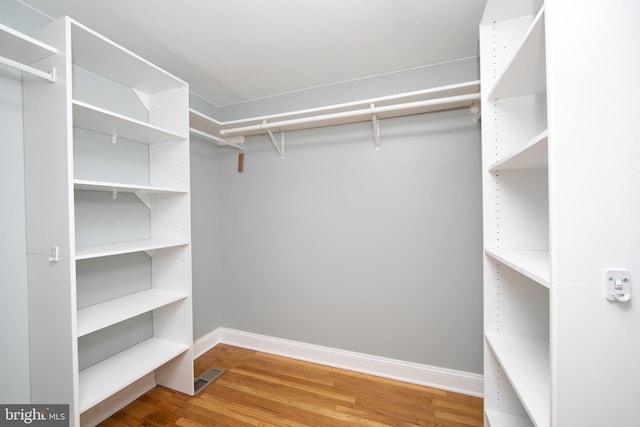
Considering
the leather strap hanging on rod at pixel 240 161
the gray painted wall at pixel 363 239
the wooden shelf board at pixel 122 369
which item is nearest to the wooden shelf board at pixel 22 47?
the gray painted wall at pixel 363 239

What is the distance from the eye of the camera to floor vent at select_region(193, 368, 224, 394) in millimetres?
1874

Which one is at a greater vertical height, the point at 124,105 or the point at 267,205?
the point at 124,105

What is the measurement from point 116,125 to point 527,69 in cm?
207

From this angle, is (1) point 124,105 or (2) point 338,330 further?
(2) point 338,330

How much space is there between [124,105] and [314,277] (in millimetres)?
1923

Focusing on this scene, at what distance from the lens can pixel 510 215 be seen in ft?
3.96

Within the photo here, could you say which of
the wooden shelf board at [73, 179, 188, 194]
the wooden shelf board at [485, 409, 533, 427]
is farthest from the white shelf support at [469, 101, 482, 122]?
the wooden shelf board at [73, 179, 188, 194]

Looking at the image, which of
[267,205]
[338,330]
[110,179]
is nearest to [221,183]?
[267,205]

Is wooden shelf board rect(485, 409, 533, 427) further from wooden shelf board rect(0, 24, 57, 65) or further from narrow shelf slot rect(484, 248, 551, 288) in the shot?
wooden shelf board rect(0, 24, 57, 65)

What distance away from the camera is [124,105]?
5.64ft

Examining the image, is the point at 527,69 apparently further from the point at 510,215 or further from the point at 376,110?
the point at 376,110

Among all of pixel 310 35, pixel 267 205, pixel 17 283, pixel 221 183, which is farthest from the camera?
pixel 221 183

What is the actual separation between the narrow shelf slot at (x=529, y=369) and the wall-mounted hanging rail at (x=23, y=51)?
2.30 metres

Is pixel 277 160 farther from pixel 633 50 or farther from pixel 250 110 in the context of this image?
pixel 633 50
